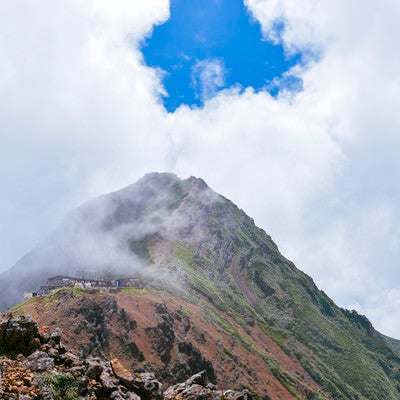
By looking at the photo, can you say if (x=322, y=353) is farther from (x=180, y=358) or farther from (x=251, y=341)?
(x=180, y=358)

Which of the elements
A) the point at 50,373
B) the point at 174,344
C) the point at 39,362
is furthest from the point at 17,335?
the point at 174,344

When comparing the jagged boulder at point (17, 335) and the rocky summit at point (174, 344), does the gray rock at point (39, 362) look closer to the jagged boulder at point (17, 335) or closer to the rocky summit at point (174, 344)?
the rocky summit at point (174, 344)

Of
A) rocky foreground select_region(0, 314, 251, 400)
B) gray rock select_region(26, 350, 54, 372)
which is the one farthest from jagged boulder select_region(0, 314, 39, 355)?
gray rock select_region(26, 350, 54, 372)

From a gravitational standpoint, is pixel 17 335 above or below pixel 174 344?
below

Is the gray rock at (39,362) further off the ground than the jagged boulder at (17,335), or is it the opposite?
the jagged boulder at (17,335)

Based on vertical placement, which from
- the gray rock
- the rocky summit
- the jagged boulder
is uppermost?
the rocky summit

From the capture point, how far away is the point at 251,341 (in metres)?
158

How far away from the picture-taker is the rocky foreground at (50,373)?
22.8m

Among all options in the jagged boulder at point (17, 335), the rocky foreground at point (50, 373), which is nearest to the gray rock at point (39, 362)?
the rocky foreground at point (50, 373)

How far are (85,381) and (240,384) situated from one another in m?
93.7

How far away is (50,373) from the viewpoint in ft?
78.7

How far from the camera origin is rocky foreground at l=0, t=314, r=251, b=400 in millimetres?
22844

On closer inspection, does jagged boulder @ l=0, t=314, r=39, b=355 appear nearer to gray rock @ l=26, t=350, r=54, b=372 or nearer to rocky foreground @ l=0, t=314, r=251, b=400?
rocky foreground @ l=0, t=314, r=251, b=400

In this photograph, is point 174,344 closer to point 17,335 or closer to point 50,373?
point 17,335
